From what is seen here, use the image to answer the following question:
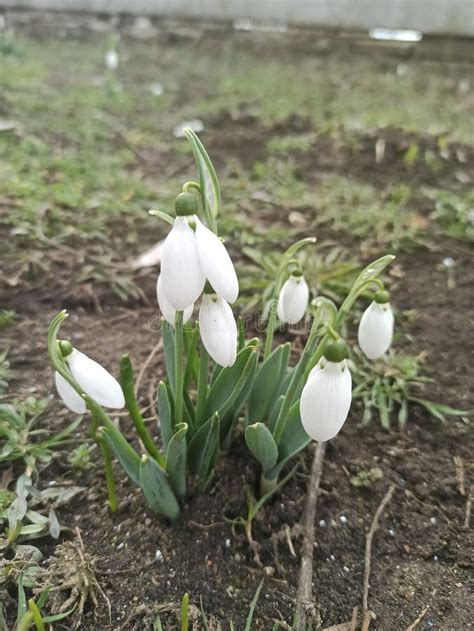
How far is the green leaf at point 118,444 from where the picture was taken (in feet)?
3.62

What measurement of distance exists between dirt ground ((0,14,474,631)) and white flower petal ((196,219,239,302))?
0.63m

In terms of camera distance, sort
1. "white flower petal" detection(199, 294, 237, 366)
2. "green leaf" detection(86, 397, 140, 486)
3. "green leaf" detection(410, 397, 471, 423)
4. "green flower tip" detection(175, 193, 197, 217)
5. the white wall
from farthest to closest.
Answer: the white wall
"green leaf" detection(410, 397, 471, 423)
"green leaf" detection(86, 397, 140, 486)
"white flower petal" detection(199, 294, 237, 366)
"green flower tip" detection(175, 193, 197, 217)

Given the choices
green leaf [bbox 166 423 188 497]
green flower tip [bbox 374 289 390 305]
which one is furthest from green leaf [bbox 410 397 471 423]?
green leaf [bbox 166 423 188 497]

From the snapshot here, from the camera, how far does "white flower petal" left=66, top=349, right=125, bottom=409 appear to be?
1.03 meters

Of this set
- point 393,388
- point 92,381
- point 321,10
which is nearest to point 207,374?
point 92,381

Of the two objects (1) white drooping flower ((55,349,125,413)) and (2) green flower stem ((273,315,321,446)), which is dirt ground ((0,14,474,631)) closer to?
(2) green flower stem ((273,315,321,446))

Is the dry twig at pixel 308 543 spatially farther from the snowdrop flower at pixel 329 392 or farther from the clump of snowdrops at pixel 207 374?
the snowdrop flower at pixel 329 392

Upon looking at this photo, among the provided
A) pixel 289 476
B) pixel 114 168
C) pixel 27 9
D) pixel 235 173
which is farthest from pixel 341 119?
pixel 27 9

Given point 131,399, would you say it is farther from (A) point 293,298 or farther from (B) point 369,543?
(B) point 369,543

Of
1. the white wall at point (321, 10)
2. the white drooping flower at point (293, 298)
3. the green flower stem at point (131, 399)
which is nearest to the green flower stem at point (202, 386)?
the green flower stem at point (131, 399)

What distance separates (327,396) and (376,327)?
25 cm

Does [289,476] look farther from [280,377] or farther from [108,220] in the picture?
[108,220]

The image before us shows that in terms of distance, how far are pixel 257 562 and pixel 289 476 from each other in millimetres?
202

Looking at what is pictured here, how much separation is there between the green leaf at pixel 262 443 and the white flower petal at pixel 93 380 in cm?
27
